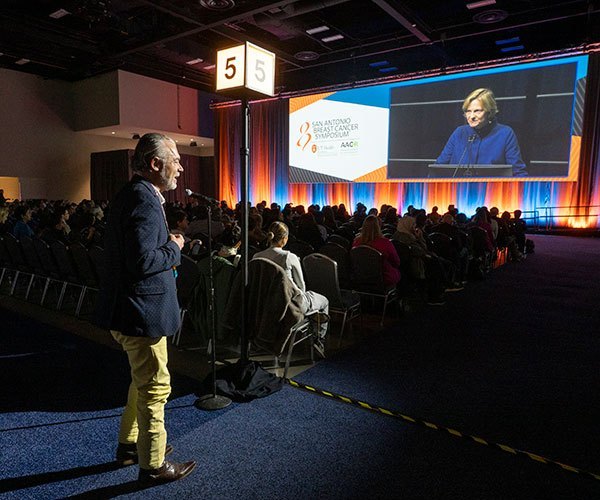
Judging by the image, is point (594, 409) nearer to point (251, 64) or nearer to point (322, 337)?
point (322, 337)

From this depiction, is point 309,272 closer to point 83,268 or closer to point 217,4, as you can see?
point 83,268

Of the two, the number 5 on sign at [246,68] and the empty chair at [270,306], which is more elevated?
the number 5 on sign at [246,68]

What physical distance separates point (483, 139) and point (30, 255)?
11880 millimetres

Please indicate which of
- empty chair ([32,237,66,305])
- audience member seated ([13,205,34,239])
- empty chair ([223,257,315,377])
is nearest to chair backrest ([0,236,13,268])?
audience member seated ([13,205,34,239])

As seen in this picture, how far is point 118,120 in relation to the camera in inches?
621

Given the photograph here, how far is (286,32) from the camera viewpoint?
12273 millimetres

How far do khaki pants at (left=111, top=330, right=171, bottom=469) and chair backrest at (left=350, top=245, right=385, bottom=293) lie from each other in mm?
2867

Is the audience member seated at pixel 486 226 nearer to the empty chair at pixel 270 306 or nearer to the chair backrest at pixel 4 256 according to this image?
the empty chair at pixel 270 306

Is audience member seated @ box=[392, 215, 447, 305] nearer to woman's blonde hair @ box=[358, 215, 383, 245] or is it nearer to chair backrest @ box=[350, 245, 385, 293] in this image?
woman's blonde hair @ box=[358, 215, 383, 245]

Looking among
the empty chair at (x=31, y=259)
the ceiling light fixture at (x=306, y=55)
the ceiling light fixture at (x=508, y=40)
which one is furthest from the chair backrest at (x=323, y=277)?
the ceiling light fixture at (x=508, y=40)

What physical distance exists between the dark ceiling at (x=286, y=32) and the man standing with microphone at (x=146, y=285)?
771cm

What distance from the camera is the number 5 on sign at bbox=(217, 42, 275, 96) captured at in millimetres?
2990

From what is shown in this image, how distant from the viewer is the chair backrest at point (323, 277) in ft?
13.6

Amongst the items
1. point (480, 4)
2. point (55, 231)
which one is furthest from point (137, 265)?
point (480, 4)
